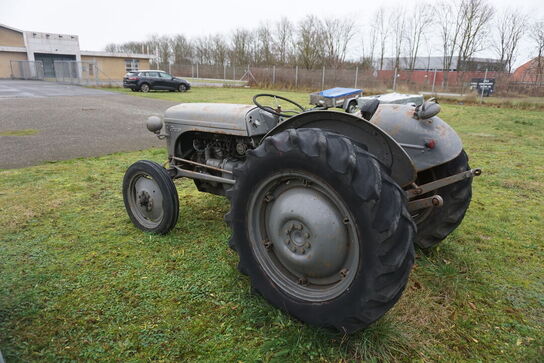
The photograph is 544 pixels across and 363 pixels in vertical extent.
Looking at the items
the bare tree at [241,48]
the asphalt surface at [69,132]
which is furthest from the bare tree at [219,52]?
the asphalt surface at [69,132]

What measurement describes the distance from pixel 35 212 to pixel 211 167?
212 cm

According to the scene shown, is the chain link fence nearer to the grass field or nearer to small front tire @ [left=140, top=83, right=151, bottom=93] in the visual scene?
small front tire @ [left=140, top=83, right=151, bottom=93]

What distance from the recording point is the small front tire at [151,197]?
3.32 metres

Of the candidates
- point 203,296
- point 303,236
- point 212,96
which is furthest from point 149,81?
point 303,236

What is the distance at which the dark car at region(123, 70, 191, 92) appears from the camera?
2342 cm

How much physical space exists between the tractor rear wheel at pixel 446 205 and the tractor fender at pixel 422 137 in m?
0.26

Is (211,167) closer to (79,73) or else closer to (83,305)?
(83,305)

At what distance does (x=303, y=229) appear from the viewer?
6.87 ft

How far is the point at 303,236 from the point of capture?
6.90ft

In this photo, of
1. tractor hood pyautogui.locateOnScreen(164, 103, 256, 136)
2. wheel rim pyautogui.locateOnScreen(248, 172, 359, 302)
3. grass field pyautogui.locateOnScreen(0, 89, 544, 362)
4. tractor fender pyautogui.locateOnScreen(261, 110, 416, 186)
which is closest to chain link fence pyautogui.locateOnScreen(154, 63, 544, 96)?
grass field pyautogui.locateOnScreen(0, 89, 544, 362)

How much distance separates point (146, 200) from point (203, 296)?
134 cm

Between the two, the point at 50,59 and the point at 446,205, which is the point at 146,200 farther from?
the point at 50,59

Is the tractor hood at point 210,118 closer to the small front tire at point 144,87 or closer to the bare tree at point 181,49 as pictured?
the small front tire at point 144,87

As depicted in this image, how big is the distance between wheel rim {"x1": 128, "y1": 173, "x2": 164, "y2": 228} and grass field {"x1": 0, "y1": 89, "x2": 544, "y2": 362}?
0.16m
